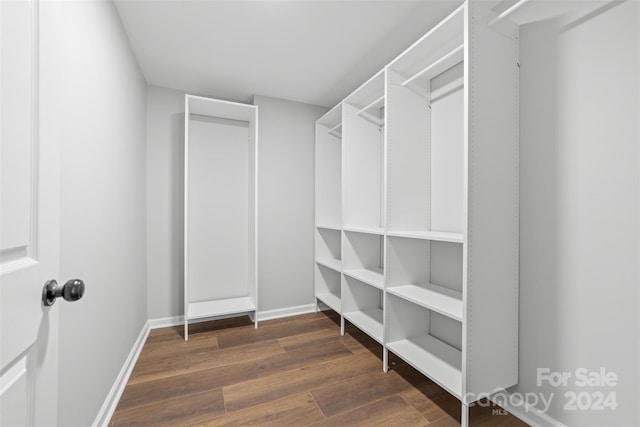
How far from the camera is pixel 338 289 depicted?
3330mm

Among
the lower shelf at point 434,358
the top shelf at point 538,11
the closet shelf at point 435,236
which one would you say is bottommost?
the lower shelf at point 434,358

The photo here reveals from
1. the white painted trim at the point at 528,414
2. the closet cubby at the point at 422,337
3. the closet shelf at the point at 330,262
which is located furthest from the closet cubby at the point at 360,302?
the white painted trim at the point at 528,414

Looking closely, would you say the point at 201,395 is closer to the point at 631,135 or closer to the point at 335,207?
the point at 335,207

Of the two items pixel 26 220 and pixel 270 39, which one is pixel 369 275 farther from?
→ pixel 26 220

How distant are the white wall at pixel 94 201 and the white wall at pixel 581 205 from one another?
2.07 meters

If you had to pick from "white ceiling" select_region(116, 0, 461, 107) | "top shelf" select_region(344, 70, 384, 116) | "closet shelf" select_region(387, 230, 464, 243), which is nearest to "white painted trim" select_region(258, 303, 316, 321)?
A: "closet shelf" select_region(387, 230, 464, 243)

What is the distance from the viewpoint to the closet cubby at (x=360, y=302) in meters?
2.57

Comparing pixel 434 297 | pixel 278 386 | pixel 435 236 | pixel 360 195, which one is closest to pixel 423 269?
pixel 434 297

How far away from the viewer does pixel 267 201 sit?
3.12 metres

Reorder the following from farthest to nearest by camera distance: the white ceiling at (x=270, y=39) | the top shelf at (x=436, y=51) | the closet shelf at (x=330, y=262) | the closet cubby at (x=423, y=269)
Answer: the closet shelf at (x=330, y=262) → the closet cubby at (x=423, y=269) → the white ceiling at (x=270, y=39) → the top shelf at (x=436, y=51)

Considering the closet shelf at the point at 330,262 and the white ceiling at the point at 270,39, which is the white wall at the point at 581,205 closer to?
the white ceiling at the point at 270,39

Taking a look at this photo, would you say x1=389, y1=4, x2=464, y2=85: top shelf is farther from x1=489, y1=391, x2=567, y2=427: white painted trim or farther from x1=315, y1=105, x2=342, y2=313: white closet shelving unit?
x1=489, y1=391, x2=567, y2=427: white painted trim

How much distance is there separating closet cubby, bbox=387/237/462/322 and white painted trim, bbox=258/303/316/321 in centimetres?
149

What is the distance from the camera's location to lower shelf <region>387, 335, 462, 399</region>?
1606 mm
